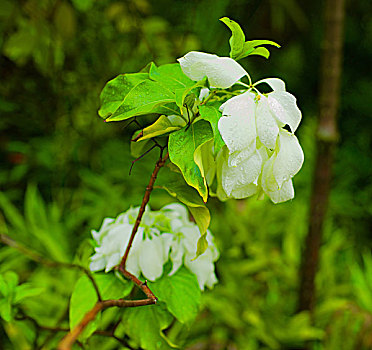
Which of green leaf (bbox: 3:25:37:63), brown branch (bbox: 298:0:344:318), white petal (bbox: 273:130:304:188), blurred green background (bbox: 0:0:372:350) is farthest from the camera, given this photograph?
green leaf (bbox: 3:25:37:63)

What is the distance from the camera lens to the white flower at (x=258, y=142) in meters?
0.28

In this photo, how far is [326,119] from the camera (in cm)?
77

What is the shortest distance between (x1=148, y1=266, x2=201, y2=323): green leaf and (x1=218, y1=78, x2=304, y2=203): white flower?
127 mm

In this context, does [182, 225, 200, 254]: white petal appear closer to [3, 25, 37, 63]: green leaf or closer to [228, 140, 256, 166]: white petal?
[228, 140, 256, 166]: white petal

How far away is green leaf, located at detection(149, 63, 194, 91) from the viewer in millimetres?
325

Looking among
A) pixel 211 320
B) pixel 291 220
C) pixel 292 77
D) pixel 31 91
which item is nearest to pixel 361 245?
pixel 291 220

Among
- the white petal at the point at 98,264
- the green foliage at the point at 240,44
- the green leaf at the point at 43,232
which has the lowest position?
the green leaf at the point at 43,232

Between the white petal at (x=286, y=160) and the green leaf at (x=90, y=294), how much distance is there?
0.60 ft

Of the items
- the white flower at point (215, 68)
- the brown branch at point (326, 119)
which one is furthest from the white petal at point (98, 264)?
the brown branch at point (326, 119)

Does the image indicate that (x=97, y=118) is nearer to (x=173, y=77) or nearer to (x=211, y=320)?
(x=211, y=320)

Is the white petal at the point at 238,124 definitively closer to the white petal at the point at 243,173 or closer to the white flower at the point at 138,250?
the white petal at the point at 243,173

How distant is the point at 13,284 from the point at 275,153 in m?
0.29

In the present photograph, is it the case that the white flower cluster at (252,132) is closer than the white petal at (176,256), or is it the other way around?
the white flower cluster at (252,132)

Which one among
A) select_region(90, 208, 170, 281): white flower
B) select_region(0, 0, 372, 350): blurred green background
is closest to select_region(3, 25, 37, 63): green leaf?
select_region(0, 0, 372, 350): blurred green background
